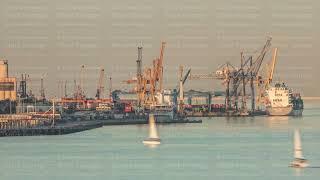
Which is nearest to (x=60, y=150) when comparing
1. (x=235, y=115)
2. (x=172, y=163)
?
(x=172, y=163)

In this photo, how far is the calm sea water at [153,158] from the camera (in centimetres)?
3700

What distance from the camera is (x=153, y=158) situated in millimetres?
45438

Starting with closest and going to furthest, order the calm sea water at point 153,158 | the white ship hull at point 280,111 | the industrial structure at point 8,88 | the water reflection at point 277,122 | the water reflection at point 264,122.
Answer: the calm sea water at point 153,158, the water reflection at point 277,122, the water reflection at point 264,122, the industrial structure at point 8,88, the white ship hull at point 280,111

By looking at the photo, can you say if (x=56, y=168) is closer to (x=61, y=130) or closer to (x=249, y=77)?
(x=61, y=130)

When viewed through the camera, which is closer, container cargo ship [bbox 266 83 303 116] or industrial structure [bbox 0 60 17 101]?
industrial structure [bbox 0 60 17 101]

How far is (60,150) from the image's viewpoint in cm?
5122

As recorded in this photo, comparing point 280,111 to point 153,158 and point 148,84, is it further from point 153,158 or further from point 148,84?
point 153,158

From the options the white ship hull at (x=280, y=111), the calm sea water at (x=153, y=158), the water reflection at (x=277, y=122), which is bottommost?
the calm sea water at (x=153, y=158)

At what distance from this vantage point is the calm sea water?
121 feet

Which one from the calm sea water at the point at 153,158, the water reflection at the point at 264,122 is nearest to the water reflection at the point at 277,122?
the water reflection at the point at 264,122

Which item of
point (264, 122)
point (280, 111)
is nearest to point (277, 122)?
point (264, 122)

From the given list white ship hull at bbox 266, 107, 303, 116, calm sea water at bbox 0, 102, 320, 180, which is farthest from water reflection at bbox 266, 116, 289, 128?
calm sea water at bbox 0, 102, 320, 180

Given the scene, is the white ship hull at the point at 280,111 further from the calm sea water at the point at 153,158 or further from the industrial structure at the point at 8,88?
the calm sea water at the point at 153,158

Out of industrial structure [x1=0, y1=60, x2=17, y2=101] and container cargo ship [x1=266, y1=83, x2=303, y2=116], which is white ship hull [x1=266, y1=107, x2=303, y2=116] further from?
industrial structure [x1=0, y1=60, x2=17, y2=101]
